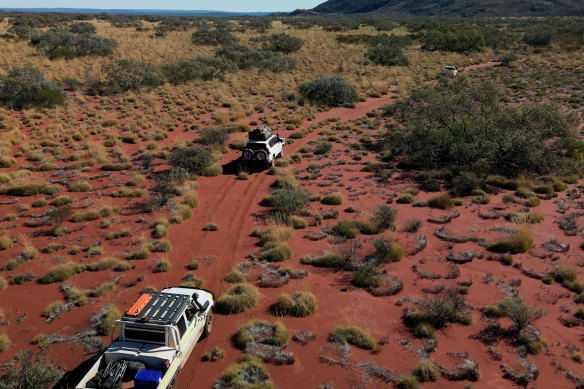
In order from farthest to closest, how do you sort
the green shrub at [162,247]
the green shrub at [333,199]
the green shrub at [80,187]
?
the green shrub at [80,187] < the green shrub at [333,199] < the green shrub at [162,247]

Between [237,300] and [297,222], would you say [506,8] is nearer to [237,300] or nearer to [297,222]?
[297,222]

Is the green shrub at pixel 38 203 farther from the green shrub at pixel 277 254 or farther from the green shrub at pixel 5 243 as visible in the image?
the green shrub at pixel 277 254

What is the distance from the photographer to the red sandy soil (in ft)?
30.1

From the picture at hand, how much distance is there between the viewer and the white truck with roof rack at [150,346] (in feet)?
24.8

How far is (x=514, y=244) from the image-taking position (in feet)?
45.3

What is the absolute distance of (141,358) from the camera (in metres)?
7.95

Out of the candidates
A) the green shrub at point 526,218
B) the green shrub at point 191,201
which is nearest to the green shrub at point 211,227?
the green shrub at point 191,201

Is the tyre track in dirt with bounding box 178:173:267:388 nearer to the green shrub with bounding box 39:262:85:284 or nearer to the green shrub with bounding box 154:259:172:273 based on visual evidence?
the green shrub with bounding box 154:259:172:273

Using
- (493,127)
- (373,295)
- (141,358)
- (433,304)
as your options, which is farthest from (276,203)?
(493,127)

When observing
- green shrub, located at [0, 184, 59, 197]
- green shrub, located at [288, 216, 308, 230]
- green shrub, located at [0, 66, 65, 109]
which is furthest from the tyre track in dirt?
green shrub, located at [0, 66, 65, 109]

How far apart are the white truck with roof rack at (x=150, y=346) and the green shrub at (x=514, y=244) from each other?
10.8m

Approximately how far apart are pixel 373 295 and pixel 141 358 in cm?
685

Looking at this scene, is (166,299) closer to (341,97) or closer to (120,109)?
(120,109)

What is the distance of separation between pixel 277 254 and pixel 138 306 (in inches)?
226
